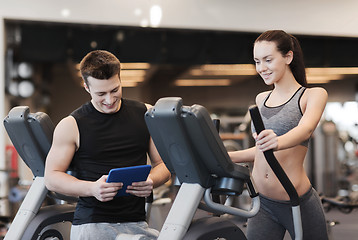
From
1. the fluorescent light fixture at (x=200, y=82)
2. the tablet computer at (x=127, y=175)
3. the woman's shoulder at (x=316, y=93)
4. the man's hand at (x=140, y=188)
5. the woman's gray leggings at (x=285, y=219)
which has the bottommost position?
the fluorescent light fixture at (x=200, y=82)

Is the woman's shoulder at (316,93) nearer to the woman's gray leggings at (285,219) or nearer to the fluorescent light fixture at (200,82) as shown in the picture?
the woman's gray leggings at (285,219)

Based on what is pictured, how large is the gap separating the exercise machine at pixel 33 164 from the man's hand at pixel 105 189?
25.0 inches

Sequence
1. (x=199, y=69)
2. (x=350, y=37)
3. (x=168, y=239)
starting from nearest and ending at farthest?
(x=168, y=239) → (x=350, y=37) → (x=199, y=69)

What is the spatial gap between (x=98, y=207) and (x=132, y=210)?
15 cm

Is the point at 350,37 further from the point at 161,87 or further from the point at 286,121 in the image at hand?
the point at 286,121

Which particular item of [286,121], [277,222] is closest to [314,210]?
[277,222]

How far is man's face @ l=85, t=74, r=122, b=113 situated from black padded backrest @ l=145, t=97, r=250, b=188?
316mm

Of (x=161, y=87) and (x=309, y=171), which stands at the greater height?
(x=161, y=87)

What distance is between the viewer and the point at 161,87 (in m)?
10.7

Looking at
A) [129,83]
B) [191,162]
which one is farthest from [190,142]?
[129,83]

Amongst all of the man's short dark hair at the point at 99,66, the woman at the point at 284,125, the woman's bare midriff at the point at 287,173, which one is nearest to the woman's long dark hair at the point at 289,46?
the woman at the point at 284,125

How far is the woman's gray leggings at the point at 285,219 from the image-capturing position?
214cm

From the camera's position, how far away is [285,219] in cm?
215

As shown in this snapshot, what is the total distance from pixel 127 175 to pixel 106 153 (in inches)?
10.2
